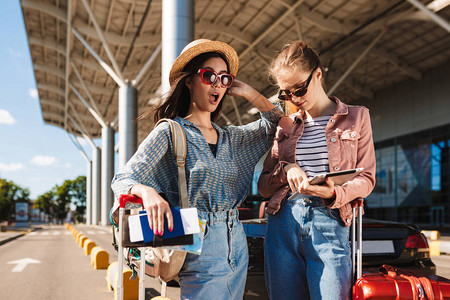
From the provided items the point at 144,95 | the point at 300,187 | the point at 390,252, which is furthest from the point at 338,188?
the point at 144,95

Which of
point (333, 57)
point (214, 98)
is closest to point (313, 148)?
point (214, 98)

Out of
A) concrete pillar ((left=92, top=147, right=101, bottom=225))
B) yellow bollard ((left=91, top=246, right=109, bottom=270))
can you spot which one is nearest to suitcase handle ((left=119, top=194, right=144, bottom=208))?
yellow bollard ((left=91, top=246, right=109, bottom=270))

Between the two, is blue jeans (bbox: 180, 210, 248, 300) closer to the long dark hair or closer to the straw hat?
the long dark hair

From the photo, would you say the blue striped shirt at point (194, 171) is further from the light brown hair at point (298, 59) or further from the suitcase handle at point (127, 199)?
the light brown hair at point (298, 59)

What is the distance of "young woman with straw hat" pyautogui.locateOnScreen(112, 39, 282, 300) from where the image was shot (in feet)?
6.40

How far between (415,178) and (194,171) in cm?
3334

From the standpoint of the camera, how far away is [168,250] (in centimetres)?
186

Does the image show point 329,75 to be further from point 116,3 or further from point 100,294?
point 100,294

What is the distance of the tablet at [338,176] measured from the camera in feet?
6.45

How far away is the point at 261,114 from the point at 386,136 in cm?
3448

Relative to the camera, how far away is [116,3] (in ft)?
75.8

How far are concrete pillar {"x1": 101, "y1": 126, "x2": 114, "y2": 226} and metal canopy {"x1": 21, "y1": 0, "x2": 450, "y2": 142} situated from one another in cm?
916

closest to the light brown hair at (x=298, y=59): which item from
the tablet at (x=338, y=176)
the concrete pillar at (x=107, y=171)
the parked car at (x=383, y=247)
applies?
the tablet at (x=338, y=176)

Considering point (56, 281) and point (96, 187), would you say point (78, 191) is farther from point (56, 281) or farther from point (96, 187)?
point (56, 281)
